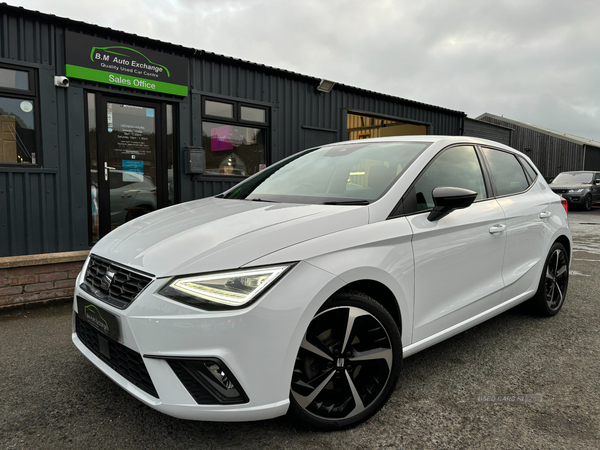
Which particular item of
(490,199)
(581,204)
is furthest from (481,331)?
(581,204)

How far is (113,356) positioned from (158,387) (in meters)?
0.37

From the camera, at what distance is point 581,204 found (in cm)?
1769

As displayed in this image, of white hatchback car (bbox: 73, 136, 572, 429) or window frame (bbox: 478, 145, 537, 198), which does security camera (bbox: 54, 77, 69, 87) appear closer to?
white hatchback car (bbox: 73, 136, 572, 429)

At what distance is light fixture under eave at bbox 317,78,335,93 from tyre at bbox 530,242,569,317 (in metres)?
5.43

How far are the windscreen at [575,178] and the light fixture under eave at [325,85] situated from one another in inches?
612

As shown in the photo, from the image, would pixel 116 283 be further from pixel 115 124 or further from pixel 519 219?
pixel 115 124

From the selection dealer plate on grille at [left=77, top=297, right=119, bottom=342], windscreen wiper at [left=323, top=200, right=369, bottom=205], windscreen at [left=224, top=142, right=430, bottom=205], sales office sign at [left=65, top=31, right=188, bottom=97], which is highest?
sales office sign at [left=65, top=31, right=188, bottom=97]

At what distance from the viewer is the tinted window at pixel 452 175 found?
250 cm

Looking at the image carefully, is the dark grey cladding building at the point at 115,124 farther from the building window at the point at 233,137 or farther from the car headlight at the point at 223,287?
the car headlight at the point at 223,287

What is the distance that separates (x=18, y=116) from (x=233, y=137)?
3.11 metres

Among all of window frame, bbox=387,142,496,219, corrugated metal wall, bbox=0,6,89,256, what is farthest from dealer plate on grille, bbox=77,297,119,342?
corrugated metal wall, bbox=0,6,89,256

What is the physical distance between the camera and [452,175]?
9.12 ft

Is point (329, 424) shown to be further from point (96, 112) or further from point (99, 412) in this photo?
point (96, 112)

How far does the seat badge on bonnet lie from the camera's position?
2020 millimetres
